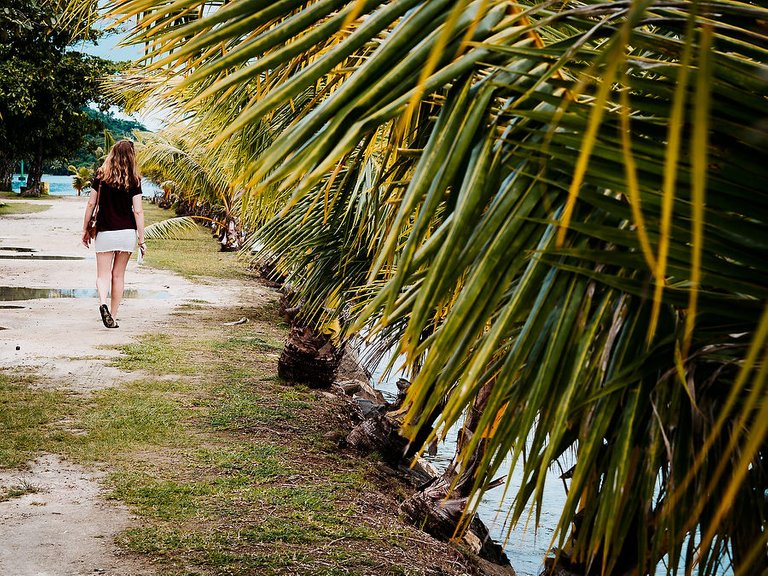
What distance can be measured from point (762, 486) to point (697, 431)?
0.62 feet

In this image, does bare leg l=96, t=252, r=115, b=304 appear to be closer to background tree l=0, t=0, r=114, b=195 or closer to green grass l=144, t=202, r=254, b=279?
green grass l=144, t=202, r=254, b=279

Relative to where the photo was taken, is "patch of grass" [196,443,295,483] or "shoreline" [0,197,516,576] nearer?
"shoreline" [0,197,516,576]

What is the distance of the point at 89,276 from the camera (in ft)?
47.3

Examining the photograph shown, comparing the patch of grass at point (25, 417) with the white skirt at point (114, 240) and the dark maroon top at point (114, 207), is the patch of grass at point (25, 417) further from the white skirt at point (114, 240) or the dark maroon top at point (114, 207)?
the dark maroon top at point (114, 207)

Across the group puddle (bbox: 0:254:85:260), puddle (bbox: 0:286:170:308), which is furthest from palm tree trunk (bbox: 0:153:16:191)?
puddle (bbox: 0:286:170:308)

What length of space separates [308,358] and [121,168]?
2.76 m

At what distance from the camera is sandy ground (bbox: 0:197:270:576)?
3795 millimetres

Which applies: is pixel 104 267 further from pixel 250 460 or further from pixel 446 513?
pixel 446 513

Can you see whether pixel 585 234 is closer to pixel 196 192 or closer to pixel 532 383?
pixel 532 383

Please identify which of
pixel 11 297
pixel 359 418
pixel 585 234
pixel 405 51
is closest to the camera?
pixel 405 51

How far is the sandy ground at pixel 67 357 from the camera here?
3.79 meters

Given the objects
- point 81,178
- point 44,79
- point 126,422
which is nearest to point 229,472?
point 126,422

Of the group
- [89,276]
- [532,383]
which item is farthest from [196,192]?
[532,383]

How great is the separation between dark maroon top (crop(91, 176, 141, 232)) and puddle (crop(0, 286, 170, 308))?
3.23 m
